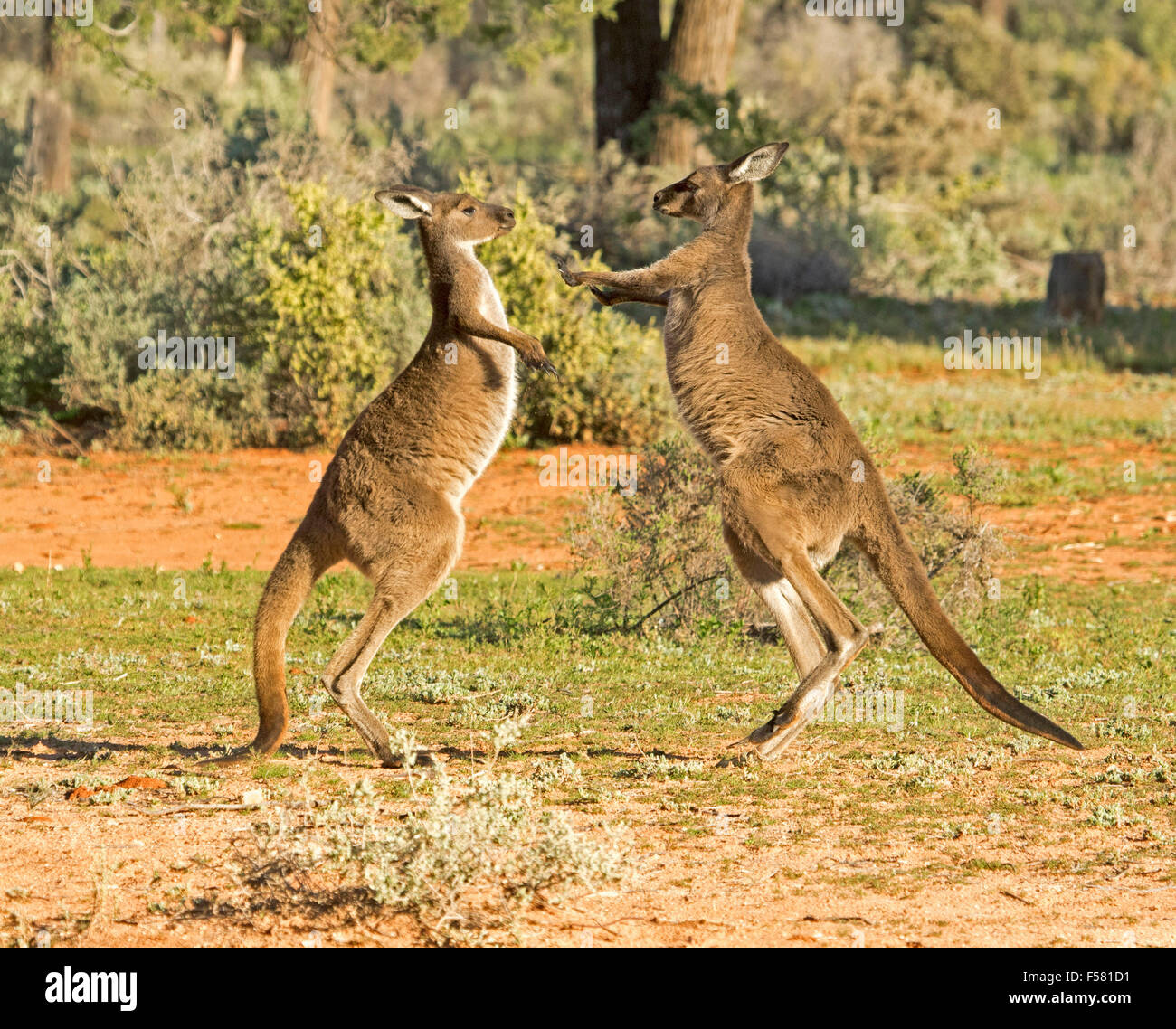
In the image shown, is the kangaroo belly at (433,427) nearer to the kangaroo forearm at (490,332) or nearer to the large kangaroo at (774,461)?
the kangaroo forearm at (490,332)

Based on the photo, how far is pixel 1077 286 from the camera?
19.6m

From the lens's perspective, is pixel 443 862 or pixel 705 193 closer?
pixel 443 862

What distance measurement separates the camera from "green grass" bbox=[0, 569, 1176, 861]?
589 centimetres

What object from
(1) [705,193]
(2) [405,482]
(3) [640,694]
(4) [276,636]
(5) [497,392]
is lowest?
(3) [640,694]

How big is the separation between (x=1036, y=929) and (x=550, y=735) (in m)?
2.63

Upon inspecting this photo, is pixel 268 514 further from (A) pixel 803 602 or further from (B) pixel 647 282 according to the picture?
(A) pixel 803 602

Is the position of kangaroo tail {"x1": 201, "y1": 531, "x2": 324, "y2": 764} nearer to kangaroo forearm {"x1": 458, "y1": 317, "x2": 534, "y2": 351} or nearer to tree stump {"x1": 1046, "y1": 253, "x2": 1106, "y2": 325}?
kangaroo forearm {"x1": 458, "y1": 317, "x2": 534, "y2": 351}

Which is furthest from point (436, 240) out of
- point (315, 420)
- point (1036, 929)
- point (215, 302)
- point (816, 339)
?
point (816, 339)

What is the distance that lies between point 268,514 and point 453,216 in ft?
18.5

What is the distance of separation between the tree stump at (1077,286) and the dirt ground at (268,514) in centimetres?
581

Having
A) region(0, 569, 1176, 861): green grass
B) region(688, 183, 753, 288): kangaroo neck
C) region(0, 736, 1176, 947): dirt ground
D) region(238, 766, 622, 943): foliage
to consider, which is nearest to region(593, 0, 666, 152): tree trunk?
region(0, 569, 1176, 861): green grass

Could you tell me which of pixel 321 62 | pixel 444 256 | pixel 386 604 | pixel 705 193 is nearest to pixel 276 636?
pixel 386 604

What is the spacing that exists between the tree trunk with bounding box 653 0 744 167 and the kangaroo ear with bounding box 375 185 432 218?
14047 mm

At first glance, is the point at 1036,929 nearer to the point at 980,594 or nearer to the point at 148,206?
the point at 980,594
